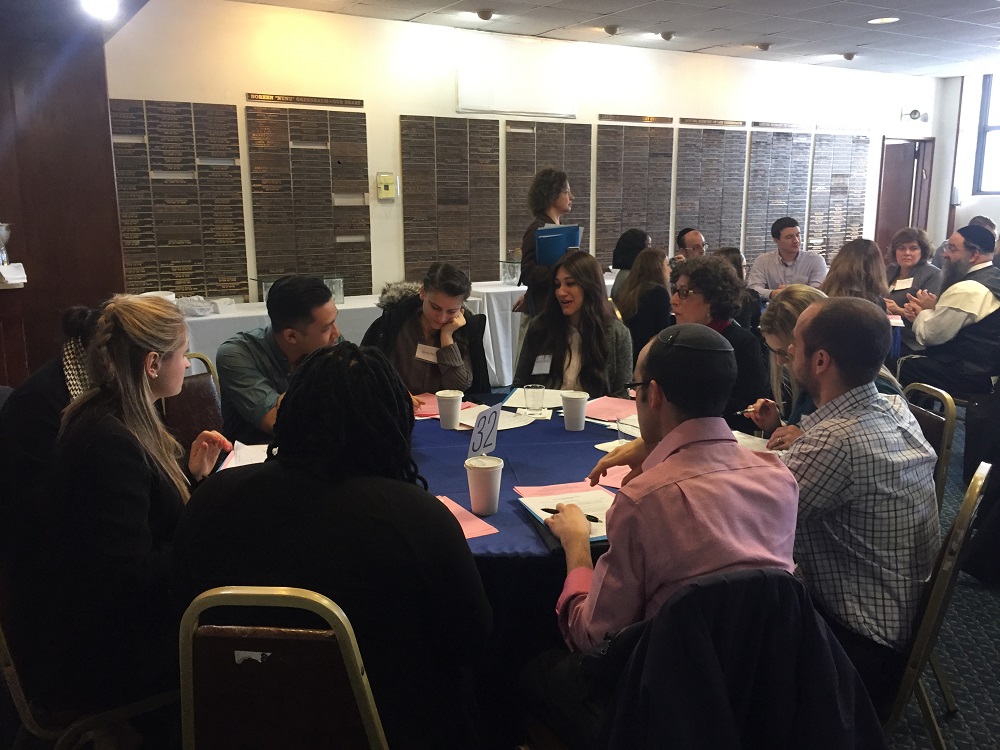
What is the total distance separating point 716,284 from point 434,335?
1168mm

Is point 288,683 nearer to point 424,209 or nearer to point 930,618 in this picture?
point 930,618

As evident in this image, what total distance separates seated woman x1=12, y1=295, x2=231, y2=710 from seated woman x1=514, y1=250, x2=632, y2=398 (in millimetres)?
1831

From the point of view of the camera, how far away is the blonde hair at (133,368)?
66.4 inches

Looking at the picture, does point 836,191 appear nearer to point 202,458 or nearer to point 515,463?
point 515,463

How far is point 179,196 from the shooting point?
17.9 feet

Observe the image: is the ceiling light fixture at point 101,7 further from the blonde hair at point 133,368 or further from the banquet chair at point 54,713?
the banquet chair at point 54,713

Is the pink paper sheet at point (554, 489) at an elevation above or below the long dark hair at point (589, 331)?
below

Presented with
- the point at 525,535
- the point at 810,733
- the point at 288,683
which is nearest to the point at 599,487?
the point at 525,535

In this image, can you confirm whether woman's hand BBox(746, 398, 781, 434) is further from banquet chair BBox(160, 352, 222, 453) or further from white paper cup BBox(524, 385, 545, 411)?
banquet chair BBox(160, 352, 222, 453)

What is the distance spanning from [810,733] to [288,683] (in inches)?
31.1

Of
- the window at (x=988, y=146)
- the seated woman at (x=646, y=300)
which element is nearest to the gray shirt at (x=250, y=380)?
the seated woman at (x=646, y=300)

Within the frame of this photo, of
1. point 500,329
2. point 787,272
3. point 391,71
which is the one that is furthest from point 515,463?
point 787,272

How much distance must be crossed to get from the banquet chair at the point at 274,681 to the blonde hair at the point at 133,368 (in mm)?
639

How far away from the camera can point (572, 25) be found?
20.8 ft
